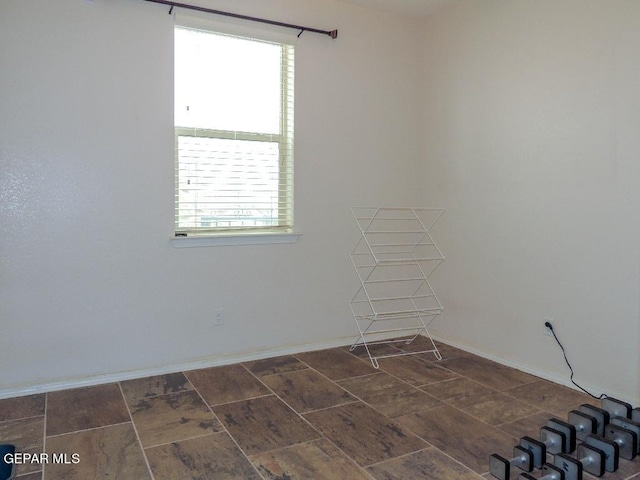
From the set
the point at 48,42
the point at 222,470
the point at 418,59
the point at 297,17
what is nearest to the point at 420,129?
the point at 418,59

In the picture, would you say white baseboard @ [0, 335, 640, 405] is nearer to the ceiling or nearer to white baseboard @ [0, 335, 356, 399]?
white baseboard @ [0, 335, 356, 399]

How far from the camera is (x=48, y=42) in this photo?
2.76m

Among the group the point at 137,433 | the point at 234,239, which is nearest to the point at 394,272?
the point at 234,239

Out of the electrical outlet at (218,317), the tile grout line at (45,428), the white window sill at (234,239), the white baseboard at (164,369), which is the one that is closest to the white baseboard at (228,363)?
the white baseboard at (164,369)

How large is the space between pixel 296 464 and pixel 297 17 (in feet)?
9.34

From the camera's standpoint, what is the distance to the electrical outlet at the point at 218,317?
332 centimetres

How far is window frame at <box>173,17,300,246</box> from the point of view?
3.16 m

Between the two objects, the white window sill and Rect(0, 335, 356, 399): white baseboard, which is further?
Result: the white window sill

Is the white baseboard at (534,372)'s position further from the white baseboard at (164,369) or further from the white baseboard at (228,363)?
the white baseboard at (164,369)

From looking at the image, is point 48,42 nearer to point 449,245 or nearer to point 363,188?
point 363,188

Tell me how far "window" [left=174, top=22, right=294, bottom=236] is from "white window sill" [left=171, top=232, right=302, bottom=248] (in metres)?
0.05

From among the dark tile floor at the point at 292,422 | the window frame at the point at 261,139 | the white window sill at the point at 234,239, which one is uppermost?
the window frame at the point at 261,139

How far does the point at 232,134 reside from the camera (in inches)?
131

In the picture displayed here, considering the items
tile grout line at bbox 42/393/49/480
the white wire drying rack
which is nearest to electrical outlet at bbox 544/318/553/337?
the white wire drying rack
